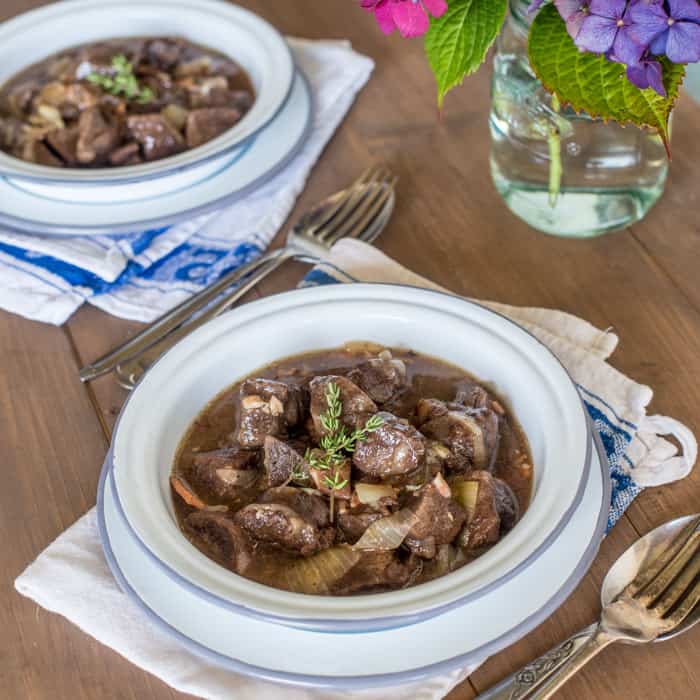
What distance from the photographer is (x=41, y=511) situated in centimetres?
160

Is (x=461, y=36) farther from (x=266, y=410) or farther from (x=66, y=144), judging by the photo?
(x=66, y=144)

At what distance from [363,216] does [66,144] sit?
0.65 m

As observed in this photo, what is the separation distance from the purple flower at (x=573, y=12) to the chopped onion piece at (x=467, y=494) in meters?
0.63

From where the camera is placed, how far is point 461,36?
5.18 ft

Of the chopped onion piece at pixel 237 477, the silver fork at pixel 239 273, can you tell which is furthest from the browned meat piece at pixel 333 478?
the silver fork at pixel 239 273

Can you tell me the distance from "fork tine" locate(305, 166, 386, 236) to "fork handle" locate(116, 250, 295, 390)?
10 cm

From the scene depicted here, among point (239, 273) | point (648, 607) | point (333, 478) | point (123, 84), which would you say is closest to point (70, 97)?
point (123, 84)

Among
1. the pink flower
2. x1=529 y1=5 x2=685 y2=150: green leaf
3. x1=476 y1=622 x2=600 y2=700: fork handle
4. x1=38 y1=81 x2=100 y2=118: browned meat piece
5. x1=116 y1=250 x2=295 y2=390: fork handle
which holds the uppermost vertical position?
the pink flower

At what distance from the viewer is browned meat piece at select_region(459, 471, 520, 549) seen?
1.34 meters

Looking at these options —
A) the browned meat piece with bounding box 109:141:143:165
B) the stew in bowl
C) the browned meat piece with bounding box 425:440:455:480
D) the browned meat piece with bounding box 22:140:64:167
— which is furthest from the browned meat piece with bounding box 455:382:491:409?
the browned meat piece with bounding box 22:140:64:167

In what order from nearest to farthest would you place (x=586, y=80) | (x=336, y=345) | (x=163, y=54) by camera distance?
1. (x=586, y=80)
2. (x=336, y=345)
3. (x=163, y=54)

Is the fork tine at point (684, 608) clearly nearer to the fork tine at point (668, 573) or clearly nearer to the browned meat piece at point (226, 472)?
the fork tine at point (668, 573)

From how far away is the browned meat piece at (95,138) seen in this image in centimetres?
213

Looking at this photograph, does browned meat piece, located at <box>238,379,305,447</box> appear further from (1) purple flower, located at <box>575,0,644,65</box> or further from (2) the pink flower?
(1) purple flower, located at <box>575,0,644,65</box>
